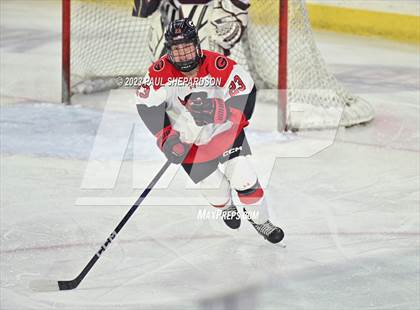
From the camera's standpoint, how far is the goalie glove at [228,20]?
5.34 metres

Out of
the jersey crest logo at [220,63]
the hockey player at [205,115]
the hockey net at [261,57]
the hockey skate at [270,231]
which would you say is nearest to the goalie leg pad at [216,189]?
the hockey player at [205,115]

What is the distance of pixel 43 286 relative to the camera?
136 inches

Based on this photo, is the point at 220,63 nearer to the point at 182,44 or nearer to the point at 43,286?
the point at 182,44

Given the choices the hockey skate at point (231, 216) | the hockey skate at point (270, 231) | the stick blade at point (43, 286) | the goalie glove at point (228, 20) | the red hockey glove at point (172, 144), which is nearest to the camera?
the stick blade at point (43, 286)

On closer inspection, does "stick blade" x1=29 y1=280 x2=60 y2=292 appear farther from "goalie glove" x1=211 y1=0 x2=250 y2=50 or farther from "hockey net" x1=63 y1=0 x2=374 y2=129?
"hockey net" x1=63 y1=0 x2=374 y2=129

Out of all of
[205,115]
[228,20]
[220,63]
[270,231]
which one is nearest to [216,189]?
[270,231]

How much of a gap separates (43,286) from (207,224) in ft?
→ 3.05

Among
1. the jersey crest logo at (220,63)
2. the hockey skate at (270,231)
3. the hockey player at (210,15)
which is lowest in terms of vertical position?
the hockey player at (210,15)

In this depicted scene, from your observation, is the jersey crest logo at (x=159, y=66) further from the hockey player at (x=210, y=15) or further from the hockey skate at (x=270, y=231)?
the hockey player at (x=210, y=15)

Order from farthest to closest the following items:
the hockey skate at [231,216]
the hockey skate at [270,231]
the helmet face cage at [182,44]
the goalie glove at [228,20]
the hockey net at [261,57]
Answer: the hockey net at [261,57], the goalie glove at [228,20], the hockey skate at [231,216], the hockey skate at [270,231], the helmet face cage at [182,44]

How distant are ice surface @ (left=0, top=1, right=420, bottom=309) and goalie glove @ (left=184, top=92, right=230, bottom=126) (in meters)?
0.51

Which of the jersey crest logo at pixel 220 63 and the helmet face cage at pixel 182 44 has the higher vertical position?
the helmet face cage at pixel 182 44

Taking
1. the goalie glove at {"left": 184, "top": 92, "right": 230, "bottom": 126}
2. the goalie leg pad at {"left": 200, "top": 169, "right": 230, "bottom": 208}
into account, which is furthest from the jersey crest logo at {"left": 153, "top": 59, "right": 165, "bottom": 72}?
the goalie leg pad at {"left": 200, "top": 169, "right": 230, "bottom": 208}

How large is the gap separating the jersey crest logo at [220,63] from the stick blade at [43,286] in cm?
93
